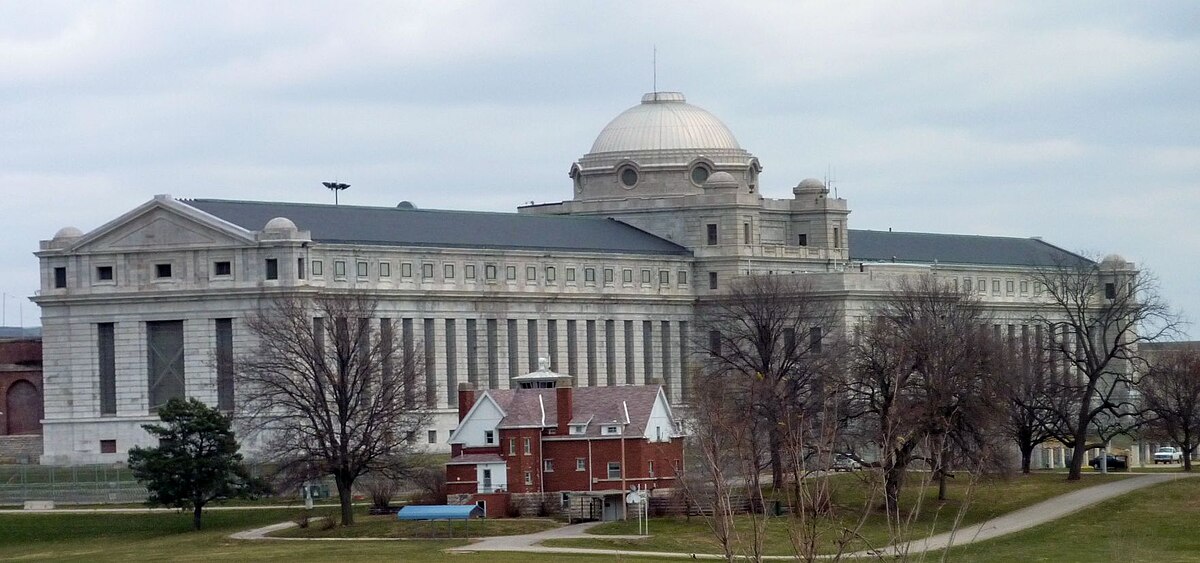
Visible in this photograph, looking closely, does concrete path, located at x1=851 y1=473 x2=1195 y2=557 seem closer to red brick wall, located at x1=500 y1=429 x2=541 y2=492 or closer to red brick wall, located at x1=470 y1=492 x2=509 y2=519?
red brick wall, located at x1=500 y1=429 x2=541 y2=492

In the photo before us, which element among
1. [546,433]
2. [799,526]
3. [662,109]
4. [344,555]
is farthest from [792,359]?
[799,526]

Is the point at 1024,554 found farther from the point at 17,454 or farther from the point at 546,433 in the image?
the point at 17,454

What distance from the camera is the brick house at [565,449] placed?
105 metres

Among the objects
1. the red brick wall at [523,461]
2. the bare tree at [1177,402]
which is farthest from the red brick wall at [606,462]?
the bare tree at [1177,402]

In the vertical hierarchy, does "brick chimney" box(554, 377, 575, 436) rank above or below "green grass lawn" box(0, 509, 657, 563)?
above

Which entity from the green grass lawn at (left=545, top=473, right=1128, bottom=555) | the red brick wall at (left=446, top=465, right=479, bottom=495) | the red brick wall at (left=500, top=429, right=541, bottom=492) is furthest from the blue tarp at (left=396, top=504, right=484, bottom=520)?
the red brick wall at (left=500, top=429, right=541, bottom=492)

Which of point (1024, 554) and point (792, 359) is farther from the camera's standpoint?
point (792, 359)

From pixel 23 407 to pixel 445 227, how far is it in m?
27.9

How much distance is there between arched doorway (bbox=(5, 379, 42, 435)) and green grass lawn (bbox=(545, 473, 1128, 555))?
5704 centimetres

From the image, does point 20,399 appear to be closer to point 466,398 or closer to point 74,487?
point 74,487

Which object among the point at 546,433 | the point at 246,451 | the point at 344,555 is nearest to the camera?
the point at 344,555

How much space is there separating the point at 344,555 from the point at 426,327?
62.1 metres

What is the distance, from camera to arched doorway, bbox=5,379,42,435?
152625 millimetres

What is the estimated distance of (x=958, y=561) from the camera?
8256cm
